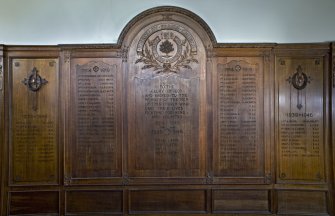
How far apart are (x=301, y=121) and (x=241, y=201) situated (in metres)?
1.25

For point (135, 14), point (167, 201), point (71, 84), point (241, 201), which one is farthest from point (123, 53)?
point (241, 201)

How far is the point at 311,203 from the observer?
4566 millimetres

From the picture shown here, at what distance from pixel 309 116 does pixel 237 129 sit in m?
0.91

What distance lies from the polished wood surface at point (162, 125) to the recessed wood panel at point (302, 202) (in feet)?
0.06

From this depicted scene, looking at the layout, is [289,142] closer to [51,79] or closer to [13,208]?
[51,79]

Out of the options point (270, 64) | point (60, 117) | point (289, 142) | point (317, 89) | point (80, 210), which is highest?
point (270, 64)

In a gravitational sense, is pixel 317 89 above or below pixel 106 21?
below

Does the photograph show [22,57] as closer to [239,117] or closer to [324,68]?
[239,117]

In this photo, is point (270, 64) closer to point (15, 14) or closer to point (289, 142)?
point (289, 142)

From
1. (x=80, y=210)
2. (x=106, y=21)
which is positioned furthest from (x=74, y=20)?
(x=80, y=210)

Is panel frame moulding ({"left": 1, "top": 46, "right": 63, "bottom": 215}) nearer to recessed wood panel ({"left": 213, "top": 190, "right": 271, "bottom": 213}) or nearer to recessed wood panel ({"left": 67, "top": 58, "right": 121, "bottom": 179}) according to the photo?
recessed wood panel ({"left": 67, "top": 58, "right": 121, "bottom": 179})

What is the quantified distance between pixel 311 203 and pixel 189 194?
152 centimetres

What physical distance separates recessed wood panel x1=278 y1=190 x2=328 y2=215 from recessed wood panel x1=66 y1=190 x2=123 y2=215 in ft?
6.66

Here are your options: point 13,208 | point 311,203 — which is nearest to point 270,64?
point 311,203
